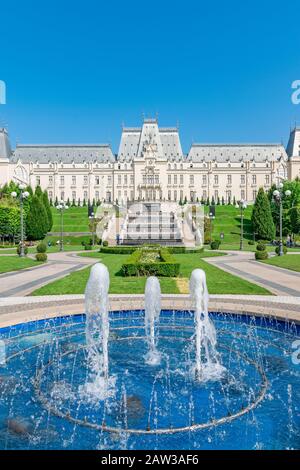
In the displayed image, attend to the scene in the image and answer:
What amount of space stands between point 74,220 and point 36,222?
54.4 ft

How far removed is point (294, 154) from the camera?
317 feet

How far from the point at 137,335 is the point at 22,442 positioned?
5529 mm

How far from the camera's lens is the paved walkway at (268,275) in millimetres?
16431

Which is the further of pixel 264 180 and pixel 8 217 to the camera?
pixel 264 180

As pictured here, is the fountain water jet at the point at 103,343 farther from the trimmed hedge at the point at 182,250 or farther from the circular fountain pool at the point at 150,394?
the trimmed hedge at the point at 182,250

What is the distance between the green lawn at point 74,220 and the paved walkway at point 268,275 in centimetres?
3549

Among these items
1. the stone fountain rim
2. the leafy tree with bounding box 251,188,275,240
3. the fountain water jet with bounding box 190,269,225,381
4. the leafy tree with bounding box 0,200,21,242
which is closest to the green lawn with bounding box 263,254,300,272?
the stone fountain rim

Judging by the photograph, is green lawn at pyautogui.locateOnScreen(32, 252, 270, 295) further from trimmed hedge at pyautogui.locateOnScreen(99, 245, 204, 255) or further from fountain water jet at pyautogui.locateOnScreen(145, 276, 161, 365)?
trimmed hedge at pyautogui.locateOnScreen(99, 245, 204, 255)

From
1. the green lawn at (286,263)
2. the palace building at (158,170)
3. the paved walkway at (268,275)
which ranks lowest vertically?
the paved walkway at (268,275)

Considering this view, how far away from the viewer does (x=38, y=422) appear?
637cm

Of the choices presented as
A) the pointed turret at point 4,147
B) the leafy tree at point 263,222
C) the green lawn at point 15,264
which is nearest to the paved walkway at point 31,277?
the green lawn at point 15,264

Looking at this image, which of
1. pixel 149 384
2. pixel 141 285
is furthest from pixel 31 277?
pixel 149 384
